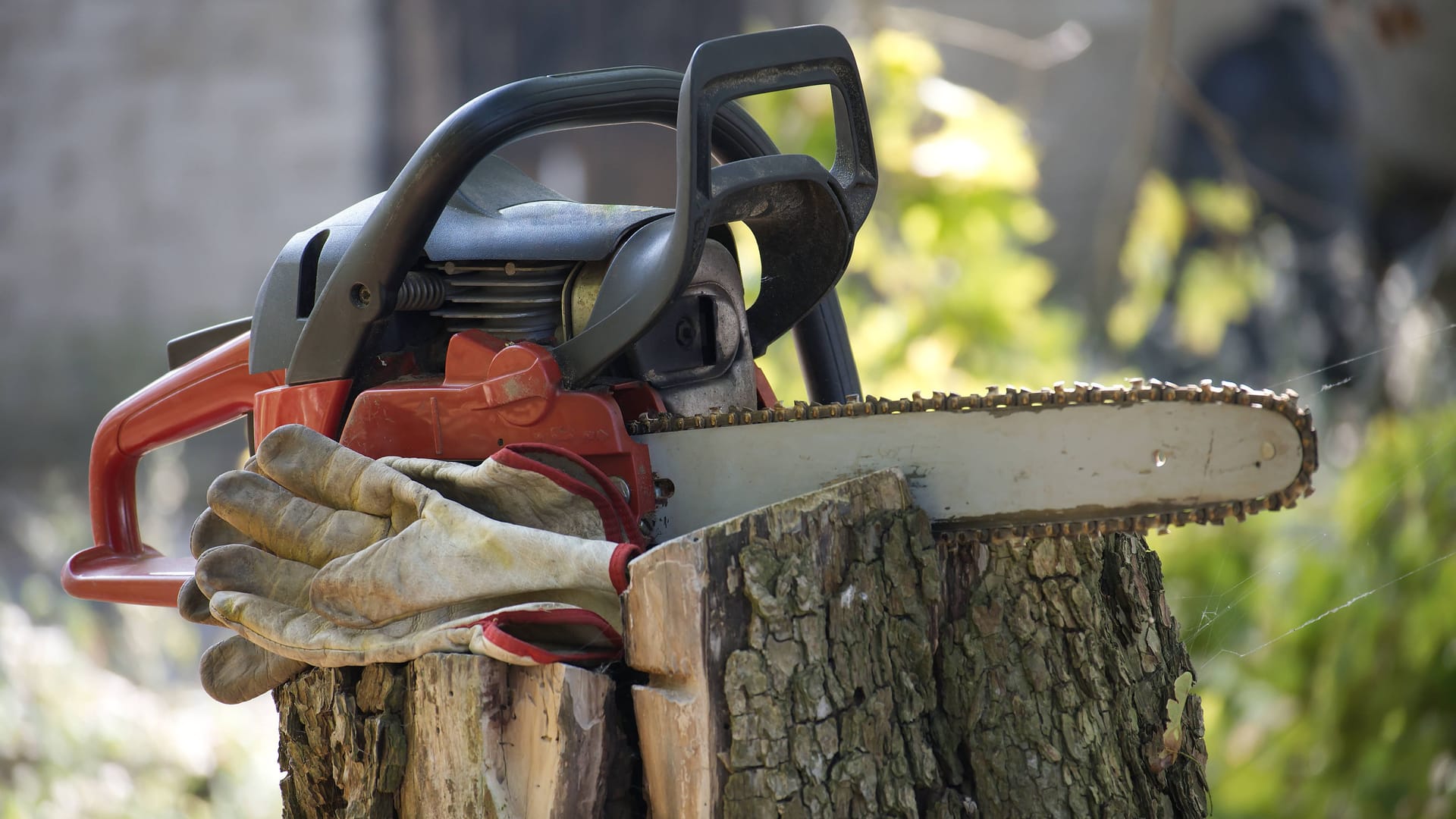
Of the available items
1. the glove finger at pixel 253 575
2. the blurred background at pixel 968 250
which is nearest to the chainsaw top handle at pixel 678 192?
the glove finger at pixel 253 575

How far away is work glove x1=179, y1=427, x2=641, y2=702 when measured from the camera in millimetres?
976

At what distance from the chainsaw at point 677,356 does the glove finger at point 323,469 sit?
0.20 ft

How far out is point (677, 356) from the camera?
1.20m

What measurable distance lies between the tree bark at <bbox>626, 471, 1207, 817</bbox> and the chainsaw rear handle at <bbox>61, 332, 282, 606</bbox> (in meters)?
0.67

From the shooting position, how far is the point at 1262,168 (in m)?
5.82

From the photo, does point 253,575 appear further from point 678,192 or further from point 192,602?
point 678,192

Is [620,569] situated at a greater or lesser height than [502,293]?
lesser

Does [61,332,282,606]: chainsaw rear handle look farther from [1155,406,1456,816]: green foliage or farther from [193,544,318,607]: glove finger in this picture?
[1155,406,1456,816]: green foliage

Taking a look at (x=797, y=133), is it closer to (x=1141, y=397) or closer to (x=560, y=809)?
(x=1141, y=397)

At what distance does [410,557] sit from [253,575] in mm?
189

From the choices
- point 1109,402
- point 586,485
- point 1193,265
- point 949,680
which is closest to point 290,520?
point 586,485

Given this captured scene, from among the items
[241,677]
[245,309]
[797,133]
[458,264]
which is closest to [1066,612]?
[458,264]

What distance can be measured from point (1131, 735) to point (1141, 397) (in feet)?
1.14

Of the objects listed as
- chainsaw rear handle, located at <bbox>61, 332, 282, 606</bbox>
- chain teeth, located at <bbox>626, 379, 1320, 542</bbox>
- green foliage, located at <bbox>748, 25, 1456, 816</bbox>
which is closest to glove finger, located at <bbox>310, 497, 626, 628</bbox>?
chain teeth, located at <bbox>626, 379, 1320, 542</bbox>
